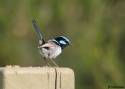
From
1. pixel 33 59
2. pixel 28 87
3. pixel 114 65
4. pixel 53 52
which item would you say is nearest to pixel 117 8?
pixel 114 65

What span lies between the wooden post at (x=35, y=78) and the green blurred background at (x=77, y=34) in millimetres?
4952

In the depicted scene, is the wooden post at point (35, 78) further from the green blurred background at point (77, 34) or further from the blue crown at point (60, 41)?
the green blurred background at point (77, 34)

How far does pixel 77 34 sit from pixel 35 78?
219 inches

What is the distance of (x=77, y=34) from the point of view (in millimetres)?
8461

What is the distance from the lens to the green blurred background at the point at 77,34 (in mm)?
8148

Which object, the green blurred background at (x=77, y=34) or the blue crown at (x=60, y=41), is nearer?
the blue crown at (x=60, y=41)

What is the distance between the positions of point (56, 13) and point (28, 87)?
18.7 ft

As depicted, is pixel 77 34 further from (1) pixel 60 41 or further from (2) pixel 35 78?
(2) pixel 35 78

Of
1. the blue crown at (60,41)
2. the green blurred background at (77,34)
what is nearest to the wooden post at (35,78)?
the blue crown at (60,41)

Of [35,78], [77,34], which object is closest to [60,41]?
[77,34]

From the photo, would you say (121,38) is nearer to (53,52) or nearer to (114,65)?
(114,65)

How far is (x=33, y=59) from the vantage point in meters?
Answer: 8.09

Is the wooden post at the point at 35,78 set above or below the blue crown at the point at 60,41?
below

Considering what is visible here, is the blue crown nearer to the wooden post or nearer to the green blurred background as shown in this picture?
the green blurred background
